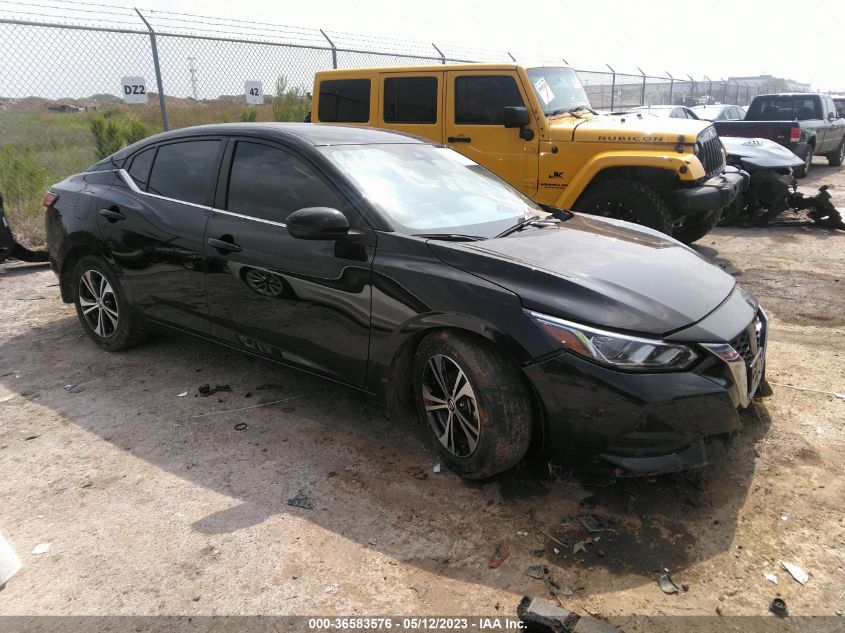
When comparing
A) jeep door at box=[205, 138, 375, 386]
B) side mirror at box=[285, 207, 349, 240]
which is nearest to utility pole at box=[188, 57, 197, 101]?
jeep door at box=[205, 138, 375, 386]

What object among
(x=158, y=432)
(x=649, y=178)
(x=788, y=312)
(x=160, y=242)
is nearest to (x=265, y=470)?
(x=158, y=432)

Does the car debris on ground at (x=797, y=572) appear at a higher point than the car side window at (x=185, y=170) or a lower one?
lower

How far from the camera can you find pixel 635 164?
664 cm

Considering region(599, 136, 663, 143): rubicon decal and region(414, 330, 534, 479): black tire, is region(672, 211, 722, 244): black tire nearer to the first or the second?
region(599, 136, 663, 143): rubicon decal

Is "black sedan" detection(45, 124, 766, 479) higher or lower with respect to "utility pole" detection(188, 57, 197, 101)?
lower

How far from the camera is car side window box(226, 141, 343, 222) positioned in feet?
11.4

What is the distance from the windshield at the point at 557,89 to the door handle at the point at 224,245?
437 cm

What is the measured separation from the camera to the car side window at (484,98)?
6.95 metres

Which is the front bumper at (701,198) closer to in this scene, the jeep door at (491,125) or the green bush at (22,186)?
the jeep door at (491,125)

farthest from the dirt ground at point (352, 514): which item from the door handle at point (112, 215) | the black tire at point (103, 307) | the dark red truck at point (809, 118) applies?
the dark red truck at point (809, 118)

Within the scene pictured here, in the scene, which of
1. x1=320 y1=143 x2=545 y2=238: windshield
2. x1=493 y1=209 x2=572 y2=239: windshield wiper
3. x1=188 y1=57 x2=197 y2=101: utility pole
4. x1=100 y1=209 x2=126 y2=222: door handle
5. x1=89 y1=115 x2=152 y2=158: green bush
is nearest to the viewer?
x1=320 y1=143 x2=545 y2=238: windshield

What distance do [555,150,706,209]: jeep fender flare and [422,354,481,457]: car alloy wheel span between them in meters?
3.84

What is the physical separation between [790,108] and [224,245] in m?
15.4

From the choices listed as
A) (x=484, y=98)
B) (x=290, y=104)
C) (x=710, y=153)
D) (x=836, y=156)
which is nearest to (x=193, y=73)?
(x=290, y=104)
